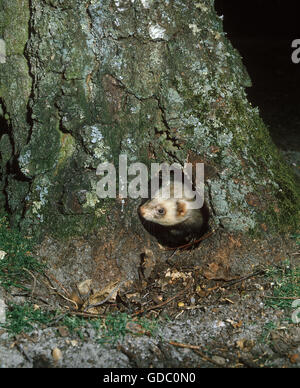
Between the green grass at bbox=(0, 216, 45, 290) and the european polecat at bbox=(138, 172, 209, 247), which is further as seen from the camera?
the european polecat at bbox=(138, 172, 209, 247)

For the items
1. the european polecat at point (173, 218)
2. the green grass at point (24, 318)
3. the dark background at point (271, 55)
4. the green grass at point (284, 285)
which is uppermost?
the dark background at point (271, 55)

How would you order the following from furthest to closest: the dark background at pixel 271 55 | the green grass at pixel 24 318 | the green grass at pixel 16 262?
the dark background at pixel 271 55
the green grass at pixel 16 262
the green grass at pixel 24 318

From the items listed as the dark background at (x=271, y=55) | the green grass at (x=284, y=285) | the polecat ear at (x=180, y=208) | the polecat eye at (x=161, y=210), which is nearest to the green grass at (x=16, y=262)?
the polecat eye at (x=161, y=210)

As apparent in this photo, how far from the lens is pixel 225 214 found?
2.75 m

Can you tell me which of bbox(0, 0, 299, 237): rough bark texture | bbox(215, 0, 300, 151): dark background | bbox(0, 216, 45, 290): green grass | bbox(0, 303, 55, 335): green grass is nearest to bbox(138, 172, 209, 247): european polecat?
bbox(0, 0, 299, 237): rough bark texture

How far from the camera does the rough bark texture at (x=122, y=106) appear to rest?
2.60 meters

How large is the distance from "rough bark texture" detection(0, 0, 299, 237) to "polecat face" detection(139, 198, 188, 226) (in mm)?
131

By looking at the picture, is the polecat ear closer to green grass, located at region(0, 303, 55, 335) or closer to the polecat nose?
the polecat nose

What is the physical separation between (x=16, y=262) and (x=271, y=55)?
34.0 ft

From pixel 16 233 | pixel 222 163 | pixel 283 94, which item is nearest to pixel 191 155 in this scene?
pixel 222 163

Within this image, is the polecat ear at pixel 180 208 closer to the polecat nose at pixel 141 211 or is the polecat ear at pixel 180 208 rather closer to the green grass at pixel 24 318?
the polecat nose at pixel 141 211

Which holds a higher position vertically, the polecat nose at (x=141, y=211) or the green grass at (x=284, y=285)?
the polecat nose at (x=141, y=211)

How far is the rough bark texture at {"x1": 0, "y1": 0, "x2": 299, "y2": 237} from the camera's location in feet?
8.52
